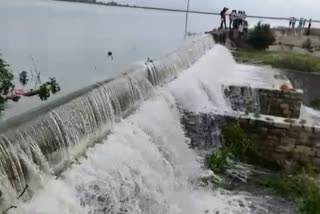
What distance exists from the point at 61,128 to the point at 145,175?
1390 mm

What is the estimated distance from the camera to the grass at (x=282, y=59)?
74.9 ft

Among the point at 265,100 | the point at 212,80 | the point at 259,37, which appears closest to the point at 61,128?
the point at 212,80

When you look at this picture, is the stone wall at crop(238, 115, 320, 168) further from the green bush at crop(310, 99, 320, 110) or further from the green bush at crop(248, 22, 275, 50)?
the green bush at crop(248, 22, 275, 50)

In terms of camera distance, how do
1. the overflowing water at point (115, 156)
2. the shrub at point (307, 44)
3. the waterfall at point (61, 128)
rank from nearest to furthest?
the waterfall at point (61, 128) < the overflowing water at point (115, 156) < the shrub at point (307, 44)

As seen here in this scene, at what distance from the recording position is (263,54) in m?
24.5

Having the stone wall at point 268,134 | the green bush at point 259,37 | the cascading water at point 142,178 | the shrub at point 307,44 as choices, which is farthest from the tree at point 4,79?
the shrub at point 307,44

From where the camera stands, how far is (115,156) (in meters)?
6.66

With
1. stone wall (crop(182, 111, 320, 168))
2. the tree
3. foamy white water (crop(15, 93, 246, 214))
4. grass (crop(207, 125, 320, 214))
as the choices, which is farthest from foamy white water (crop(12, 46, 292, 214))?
the tree

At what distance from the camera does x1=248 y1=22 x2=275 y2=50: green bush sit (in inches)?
1034

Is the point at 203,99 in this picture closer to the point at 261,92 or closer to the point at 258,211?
the point at 261,92

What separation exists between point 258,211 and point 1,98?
6.59 metres

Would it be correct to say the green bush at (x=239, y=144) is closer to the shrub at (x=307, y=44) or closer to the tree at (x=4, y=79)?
the tree at (x=4, y=79)

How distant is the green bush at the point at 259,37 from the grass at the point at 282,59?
0.60 meters

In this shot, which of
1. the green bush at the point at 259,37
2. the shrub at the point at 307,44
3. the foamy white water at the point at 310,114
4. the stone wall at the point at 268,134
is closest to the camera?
the stone wall at the point at 268,134
